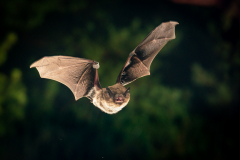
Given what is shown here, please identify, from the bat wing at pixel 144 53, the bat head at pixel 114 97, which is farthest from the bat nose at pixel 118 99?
the bat wing at pixel 144 53

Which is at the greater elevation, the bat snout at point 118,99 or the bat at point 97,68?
the bat at point 97,68

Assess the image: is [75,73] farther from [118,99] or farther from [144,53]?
[144,53]

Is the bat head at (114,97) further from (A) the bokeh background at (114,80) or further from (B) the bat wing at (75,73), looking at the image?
(A) the bokeh background at (114,80)

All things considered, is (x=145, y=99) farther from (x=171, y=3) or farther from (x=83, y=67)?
(x=171, y=3)

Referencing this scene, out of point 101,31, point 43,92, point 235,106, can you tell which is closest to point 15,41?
point 43,92

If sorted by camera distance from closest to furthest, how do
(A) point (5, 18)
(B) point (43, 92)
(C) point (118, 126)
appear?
1. (A) point (5, 18)
2. (B) point (43, 92)
3. (C) point (118, 126)

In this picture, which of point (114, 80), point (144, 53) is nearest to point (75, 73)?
point (114, 80)
